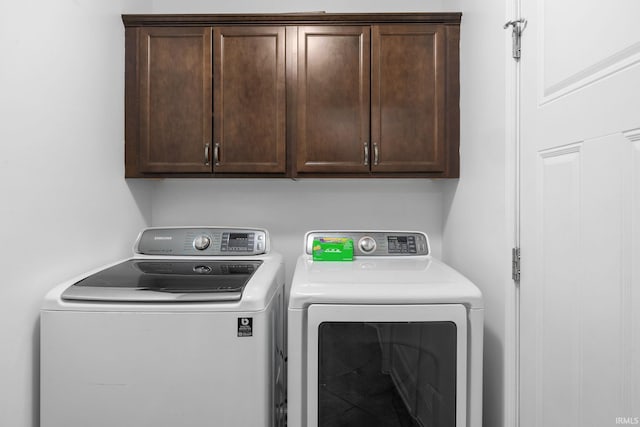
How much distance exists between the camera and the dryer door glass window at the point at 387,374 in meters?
1.22

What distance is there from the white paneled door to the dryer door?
0.25 m

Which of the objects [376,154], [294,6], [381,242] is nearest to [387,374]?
[381,242]

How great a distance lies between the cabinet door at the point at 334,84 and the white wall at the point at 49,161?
0.89m

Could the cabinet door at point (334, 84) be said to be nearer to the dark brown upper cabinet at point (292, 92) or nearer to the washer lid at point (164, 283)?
the dark brown upper cabinet at point (292, 92)

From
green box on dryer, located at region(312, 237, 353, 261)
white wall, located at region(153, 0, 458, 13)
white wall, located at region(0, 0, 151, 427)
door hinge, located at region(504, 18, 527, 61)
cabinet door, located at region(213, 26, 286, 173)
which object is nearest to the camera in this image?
white wall, located at region(0, 0, 151, 427)

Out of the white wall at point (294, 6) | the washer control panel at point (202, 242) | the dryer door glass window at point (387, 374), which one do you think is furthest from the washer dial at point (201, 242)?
the white wall at point (294, 6)

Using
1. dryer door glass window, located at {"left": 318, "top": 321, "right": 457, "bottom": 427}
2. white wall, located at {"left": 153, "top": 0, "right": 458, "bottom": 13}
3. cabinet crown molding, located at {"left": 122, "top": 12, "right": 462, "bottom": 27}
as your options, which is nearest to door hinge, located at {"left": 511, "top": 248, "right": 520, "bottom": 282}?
dryer door glass window, located at {"left": 318, "top": 321, "right": 457, "bottom": 427}

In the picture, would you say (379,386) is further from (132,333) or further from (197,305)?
(132,333)

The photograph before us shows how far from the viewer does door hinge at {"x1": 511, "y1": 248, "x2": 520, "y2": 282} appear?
4.16ft

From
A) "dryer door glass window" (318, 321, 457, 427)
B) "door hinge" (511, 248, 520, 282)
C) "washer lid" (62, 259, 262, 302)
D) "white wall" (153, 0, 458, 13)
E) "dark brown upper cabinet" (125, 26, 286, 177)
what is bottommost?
"dryer door glass window" (318, 321, 457, 427)

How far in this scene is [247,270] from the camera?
4.94ft

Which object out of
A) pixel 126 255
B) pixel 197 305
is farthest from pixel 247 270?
pixel 126 255

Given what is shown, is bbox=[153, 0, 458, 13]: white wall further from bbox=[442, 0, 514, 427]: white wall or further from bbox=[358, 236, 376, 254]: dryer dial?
bbox=[358, 236, 376, 254]: dryer dial

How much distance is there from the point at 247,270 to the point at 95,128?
90cm
